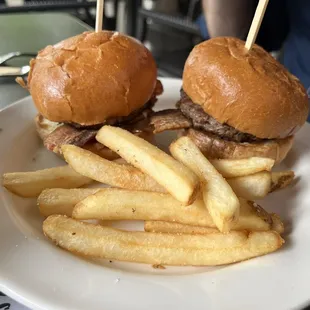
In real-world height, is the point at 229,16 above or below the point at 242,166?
below

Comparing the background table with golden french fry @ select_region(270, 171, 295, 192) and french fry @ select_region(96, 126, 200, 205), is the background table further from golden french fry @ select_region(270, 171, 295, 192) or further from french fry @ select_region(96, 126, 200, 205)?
golden french fry @ select_region(270, 171, 295, 192)

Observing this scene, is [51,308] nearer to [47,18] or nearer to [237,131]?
[237,131]

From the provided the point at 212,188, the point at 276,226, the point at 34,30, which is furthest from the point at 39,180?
the point at 34,30

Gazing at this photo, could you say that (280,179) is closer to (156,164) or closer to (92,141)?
(156,164)

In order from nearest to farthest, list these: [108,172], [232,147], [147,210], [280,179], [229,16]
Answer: [147,210] → [108,172] → [280,179] → [232,147] → [229,16]

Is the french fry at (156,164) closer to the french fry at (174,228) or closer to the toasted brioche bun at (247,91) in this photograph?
the french fry at (174,228)

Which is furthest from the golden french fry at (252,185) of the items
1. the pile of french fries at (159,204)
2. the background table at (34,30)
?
the background table at (34,30)
